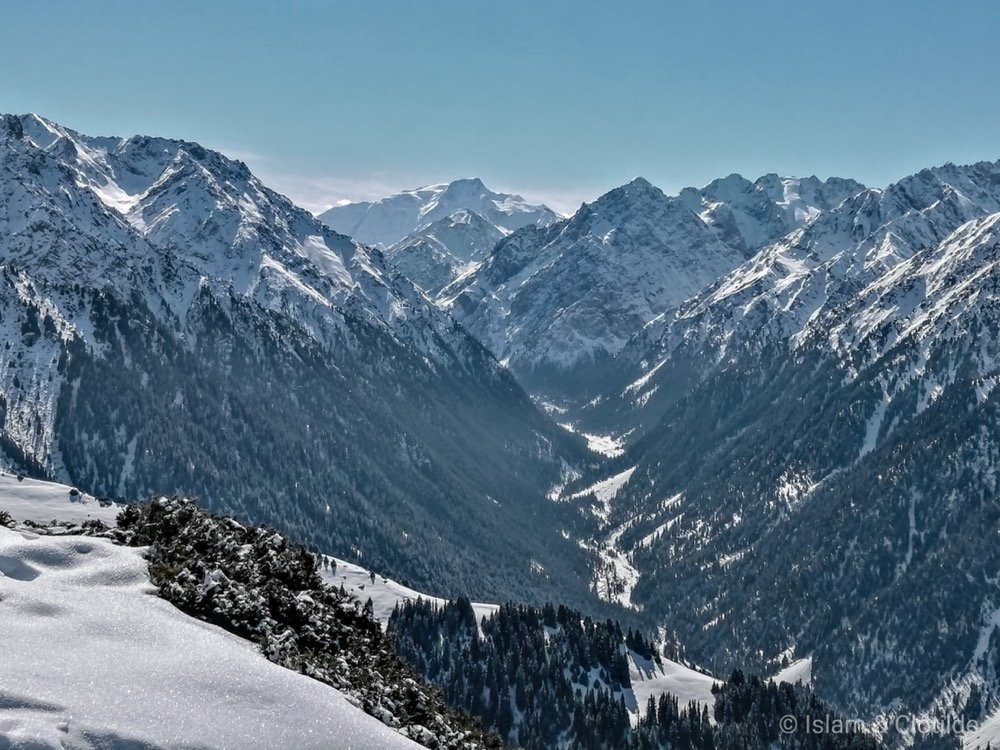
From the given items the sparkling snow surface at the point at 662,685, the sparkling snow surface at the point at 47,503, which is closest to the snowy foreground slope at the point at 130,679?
the sparkling snow surface at the point at 47,503

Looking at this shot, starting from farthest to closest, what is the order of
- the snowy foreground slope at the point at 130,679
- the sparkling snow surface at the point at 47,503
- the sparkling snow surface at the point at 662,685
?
1. the sparkling snow surface at the point at 662,685
2. the sparkling snow surface at the point at 47,503
3. the snowy foreground slope at the point at 130,679

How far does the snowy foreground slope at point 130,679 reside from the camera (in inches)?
1517

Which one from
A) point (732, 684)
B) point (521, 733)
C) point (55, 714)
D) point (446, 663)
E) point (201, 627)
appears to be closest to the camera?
point (55, 714)

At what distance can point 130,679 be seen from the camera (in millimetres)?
41562

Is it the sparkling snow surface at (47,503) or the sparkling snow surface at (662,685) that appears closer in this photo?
the sparkling snow surface at (47,503)

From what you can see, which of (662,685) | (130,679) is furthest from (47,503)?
(130,679)

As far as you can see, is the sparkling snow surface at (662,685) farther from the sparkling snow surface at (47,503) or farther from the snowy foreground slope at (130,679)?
the snowy foreground slope at (130,679)

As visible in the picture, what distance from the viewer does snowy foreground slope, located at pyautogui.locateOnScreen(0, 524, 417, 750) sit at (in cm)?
3853

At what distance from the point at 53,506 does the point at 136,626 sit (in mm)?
121734

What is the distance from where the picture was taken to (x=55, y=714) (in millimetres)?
38156

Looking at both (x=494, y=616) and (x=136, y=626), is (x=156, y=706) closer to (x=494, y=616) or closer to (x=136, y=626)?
(x=136, y=626)

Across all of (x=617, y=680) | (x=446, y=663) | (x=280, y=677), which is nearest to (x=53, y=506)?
(x=446, y=663)

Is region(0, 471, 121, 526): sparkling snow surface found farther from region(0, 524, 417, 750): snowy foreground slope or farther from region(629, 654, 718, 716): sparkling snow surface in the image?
region(0, 524, 417, 750): snowy foreground slope

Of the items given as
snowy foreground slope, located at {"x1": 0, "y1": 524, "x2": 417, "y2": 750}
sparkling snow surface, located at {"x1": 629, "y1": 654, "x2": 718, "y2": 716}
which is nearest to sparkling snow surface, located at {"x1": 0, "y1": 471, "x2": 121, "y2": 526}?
sparkling snow surface, located at {"x1": 629, "y1": 654, "x2": 718, "y2": 716}
